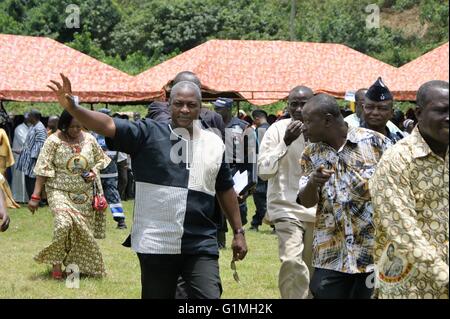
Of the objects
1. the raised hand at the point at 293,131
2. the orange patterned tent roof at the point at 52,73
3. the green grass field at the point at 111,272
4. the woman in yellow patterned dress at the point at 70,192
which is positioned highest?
the orange patterned tent roof at the point at 52,73

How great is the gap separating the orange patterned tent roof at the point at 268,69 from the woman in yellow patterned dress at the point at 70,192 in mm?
10552

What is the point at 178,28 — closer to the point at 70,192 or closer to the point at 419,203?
the point at 70,192

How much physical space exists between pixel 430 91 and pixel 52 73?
51.9 feet

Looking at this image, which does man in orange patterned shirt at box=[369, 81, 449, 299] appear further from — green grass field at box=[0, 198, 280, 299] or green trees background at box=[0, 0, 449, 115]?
green trees background at box=[0, 0, 449, 115]

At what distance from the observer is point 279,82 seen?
21.3 metres

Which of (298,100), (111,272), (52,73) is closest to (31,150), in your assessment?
(52,73)

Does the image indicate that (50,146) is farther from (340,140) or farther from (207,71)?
(207,71)

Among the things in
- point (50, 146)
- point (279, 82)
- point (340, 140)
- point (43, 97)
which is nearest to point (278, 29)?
point (279, 82)

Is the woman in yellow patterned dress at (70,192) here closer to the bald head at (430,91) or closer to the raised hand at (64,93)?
the raised hand at (64,93)

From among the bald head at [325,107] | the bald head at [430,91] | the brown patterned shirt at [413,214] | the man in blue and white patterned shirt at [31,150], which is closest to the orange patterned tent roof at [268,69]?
the man in blue and white patterned shirt at [31,150]

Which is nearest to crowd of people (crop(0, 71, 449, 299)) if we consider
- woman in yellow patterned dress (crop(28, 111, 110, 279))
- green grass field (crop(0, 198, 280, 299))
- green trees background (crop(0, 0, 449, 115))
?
green grass field (crop(0, 198, 280, 299))

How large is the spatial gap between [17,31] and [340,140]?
38321 mm

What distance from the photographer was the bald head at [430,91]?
14.1ft

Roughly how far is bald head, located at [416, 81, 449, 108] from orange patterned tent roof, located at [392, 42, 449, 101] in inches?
570
